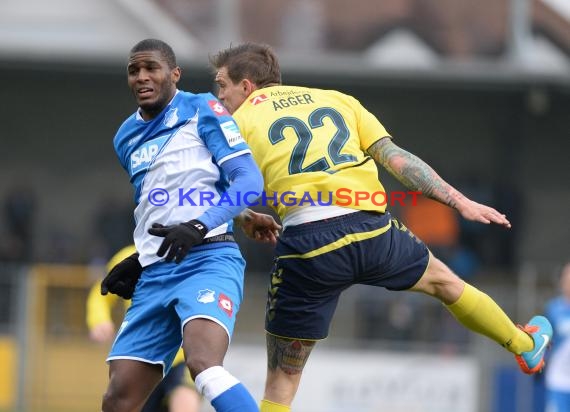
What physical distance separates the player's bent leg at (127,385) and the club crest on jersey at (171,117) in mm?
1208

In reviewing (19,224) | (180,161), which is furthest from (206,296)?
(19,224)

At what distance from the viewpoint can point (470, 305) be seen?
6426 mm

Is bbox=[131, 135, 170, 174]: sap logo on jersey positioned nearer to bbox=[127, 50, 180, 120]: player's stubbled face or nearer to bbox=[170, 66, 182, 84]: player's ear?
bbox=[127, 50, 180, 120]: player's stubbled face

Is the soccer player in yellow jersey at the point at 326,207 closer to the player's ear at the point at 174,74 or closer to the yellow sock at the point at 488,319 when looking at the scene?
the yellow sock at the point at 488,319

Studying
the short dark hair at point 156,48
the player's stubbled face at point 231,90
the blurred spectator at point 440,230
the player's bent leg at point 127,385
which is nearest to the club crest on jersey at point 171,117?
the short dark hair at point 156,48

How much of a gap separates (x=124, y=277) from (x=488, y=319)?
1.99 meters

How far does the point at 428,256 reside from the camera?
6.38m

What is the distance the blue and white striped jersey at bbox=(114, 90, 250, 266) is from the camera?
19.1 feet

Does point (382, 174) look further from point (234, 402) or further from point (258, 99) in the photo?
point (234, 402)

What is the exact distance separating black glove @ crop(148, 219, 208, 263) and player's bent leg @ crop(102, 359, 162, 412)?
703 millimetres

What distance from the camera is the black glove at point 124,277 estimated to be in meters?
6.12

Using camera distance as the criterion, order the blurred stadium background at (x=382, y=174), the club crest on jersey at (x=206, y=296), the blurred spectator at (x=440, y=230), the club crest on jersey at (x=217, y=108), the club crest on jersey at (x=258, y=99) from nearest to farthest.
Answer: the club crest on jersey at (x=206, y=296) → the club crest on jersey at (x=217, y=108) → the club crest on jersey at (x=258, y=99) → the blurred stadium background at (x=382, y=174) → the blurred spectator at (x=440, y=230)

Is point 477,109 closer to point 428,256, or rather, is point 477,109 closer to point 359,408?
point 359,408

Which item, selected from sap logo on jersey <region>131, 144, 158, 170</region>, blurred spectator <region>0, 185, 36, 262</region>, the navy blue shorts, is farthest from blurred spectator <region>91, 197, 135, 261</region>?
sap logo on jersey <region>131, 144, 158, 170</region>
